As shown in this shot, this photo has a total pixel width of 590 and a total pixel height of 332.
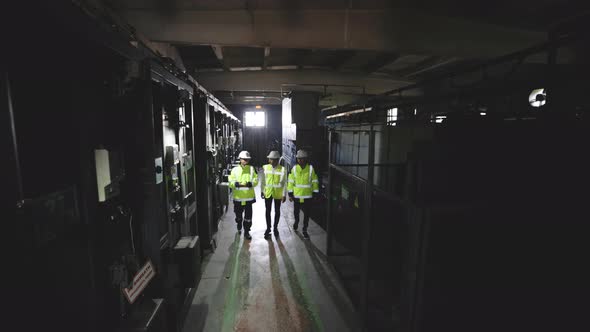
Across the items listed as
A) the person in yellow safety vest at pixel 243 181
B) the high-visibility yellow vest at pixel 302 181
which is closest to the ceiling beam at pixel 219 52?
the person in yellow safety vest at pixel 243 181

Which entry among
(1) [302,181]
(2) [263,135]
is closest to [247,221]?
(1) [302,181]

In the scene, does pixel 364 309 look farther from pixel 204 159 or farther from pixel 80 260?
pixel 204 159

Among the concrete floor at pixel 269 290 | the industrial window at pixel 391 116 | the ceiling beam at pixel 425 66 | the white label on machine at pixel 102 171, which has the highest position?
the ceiling beam at pixel 425 66

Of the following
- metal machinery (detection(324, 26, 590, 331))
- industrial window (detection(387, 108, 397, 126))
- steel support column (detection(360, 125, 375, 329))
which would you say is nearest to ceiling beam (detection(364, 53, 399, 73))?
industrial window (detection(387, 108, 397, 126))

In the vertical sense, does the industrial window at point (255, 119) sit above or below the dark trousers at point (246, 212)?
above

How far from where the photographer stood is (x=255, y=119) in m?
17.9

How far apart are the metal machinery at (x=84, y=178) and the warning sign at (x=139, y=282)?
11mm

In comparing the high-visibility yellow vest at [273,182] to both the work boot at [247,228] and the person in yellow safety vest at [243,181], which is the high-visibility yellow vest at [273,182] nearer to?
the person in yellow safety vest at [243,181]

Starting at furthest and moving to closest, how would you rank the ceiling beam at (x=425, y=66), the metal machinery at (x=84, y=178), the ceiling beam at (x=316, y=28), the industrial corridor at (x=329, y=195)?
the ceiling beam at (x=425, y=66), the ceiling beam at (x=316, y=28), the industrial corridor at (x=329, y=195), the metal machinery at (x=84, y=178)

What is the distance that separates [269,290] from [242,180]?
2.18m

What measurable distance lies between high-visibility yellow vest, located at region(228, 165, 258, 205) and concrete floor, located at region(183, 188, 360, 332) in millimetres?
970

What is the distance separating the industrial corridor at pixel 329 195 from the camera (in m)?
1.63

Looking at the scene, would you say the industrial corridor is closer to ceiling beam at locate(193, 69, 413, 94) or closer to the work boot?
the work boot

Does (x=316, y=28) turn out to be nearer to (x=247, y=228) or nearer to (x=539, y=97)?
(x=539, y=97)
